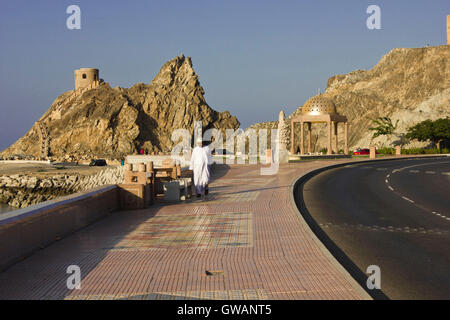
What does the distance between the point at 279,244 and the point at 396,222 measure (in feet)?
15.8

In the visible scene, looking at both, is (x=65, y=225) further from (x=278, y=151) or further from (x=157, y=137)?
(x=157, y=137)

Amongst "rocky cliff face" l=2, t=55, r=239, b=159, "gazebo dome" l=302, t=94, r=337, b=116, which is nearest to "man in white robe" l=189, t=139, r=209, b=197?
"gazebo dome" l=302, t=94, r=337, b=116

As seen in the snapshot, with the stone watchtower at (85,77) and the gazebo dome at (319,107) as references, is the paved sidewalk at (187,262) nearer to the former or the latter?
the gazebo dome at (319,107)

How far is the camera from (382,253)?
891 cm

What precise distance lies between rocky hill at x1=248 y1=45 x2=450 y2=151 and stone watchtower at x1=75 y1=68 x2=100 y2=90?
65.9 meters

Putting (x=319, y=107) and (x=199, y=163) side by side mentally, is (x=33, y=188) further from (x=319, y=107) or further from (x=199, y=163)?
(x=199, y=163)

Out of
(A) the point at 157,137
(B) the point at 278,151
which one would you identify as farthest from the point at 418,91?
(B) the point at 278,151

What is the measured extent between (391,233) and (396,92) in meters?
144

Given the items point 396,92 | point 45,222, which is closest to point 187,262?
point 45,222

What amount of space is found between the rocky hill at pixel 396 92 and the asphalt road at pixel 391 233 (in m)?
94.4

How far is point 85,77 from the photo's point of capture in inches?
6585

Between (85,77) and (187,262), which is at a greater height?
(85,77)

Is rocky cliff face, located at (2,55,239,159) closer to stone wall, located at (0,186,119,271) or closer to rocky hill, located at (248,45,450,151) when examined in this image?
rocky hill, located at (248,45,450,151)

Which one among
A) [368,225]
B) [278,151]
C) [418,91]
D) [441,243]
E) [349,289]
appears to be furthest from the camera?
[418,91]
